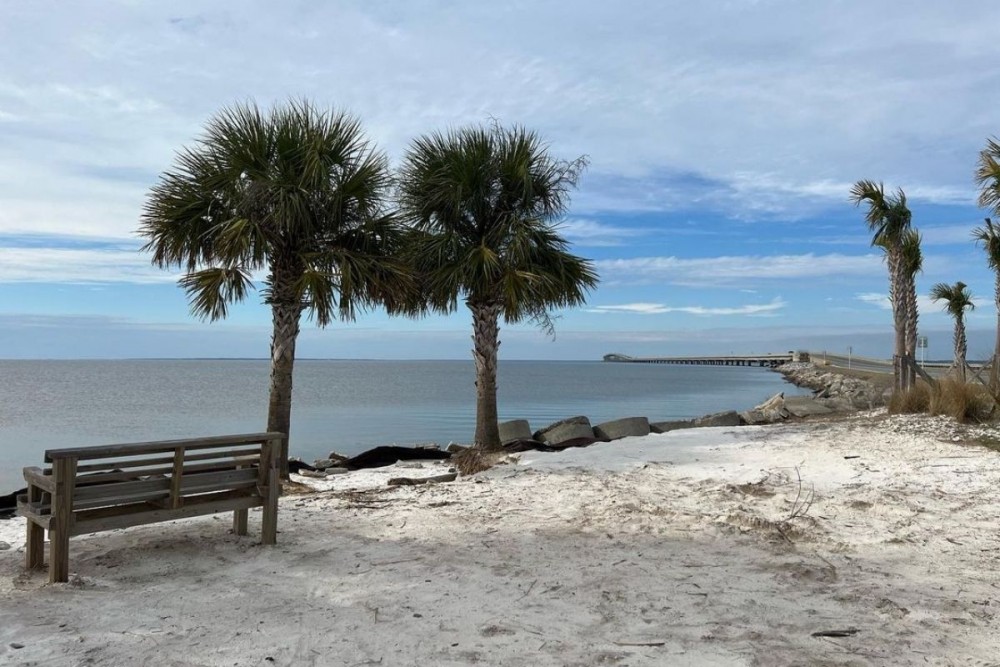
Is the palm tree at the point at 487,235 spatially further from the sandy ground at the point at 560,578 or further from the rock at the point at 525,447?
the sandy ground at the point at 560,578

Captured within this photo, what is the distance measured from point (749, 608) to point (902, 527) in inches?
115

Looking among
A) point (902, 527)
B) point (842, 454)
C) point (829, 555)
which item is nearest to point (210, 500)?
point (829, 555)

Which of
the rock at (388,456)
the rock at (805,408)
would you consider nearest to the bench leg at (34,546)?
the rock at (388,456)

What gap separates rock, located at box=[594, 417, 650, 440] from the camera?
48.7ft

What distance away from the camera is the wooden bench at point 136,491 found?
5180 millimetres

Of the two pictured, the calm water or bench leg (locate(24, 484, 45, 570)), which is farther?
the calm water

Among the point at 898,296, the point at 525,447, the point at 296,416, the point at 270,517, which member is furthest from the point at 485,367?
the point at 296,416

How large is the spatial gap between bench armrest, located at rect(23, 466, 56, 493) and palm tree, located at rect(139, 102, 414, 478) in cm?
427

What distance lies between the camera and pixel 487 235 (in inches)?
490

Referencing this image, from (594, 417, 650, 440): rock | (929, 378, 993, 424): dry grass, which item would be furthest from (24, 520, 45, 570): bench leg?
(929, 378, 993, 424): dry grass

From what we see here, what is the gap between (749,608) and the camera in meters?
4.66

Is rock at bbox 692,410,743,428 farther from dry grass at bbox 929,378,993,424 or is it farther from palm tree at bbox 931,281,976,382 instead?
palm tree at bbox 931,281,976,382

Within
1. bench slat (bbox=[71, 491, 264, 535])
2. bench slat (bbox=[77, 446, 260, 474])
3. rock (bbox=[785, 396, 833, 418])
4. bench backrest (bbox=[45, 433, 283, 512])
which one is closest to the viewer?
bench backrest (bbox=[45, 433, 283, 512])

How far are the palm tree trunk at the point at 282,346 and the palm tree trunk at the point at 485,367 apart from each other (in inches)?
139
